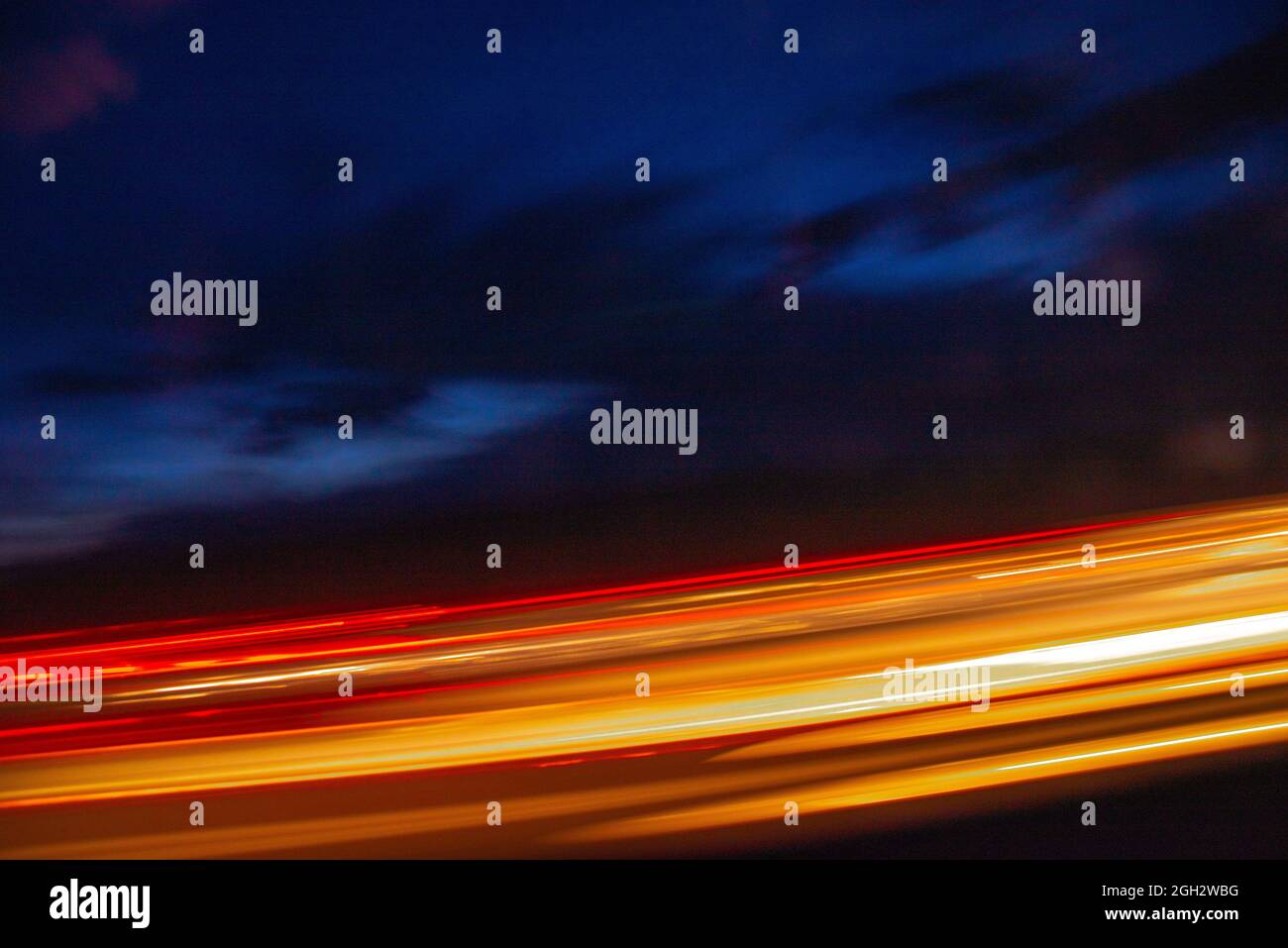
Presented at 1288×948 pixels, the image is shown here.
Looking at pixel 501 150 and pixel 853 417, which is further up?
pixel 501 150

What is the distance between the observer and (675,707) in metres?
3.05

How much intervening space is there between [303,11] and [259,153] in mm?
468

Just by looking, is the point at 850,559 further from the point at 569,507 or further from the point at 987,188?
the point at 987,188

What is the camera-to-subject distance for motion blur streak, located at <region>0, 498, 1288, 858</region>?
3031 millimetres

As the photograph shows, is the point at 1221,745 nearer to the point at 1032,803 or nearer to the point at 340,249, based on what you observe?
the point at 1032,803

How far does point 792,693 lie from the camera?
305 centimetres

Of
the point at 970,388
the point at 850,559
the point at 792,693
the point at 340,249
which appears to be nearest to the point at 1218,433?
the point at 970,388

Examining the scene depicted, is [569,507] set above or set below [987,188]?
below

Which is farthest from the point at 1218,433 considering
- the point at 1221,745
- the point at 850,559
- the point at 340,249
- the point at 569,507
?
the point at 340,249

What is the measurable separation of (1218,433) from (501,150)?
2.42 m

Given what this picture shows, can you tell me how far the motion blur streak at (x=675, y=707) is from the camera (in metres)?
3.03
